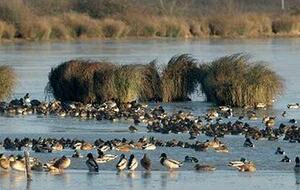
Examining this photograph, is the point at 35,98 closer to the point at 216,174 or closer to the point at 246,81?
the point at 246,81

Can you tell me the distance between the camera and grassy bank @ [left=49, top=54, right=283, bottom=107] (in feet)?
108

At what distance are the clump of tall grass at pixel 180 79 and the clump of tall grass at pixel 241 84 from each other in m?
→ 0.93

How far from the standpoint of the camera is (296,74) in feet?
139

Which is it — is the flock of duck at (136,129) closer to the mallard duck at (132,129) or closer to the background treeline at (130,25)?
the mallard duck at (132,129)

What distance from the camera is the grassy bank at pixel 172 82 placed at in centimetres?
3297

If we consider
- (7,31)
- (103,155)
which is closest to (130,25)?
(7,31)

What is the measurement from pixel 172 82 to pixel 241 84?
2.50 m

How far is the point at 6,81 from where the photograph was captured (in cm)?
3375

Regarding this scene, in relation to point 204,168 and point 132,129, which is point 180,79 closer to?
point 132,129

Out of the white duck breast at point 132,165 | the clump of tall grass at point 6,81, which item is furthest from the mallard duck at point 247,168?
the clump of tall grass at point 6,81

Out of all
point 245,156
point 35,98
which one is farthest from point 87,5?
point 245,156

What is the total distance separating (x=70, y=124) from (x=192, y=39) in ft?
129

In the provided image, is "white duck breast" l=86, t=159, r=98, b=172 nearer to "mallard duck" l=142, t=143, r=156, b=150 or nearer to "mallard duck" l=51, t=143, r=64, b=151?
"mallard duck" l=51, t=143, r=64, b=151

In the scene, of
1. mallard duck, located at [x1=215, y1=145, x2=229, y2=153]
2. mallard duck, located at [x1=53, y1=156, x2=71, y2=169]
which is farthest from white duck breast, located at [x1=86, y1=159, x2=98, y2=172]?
mallard duck, located at [x1=215, y1=145, x2=229, y2=153]
